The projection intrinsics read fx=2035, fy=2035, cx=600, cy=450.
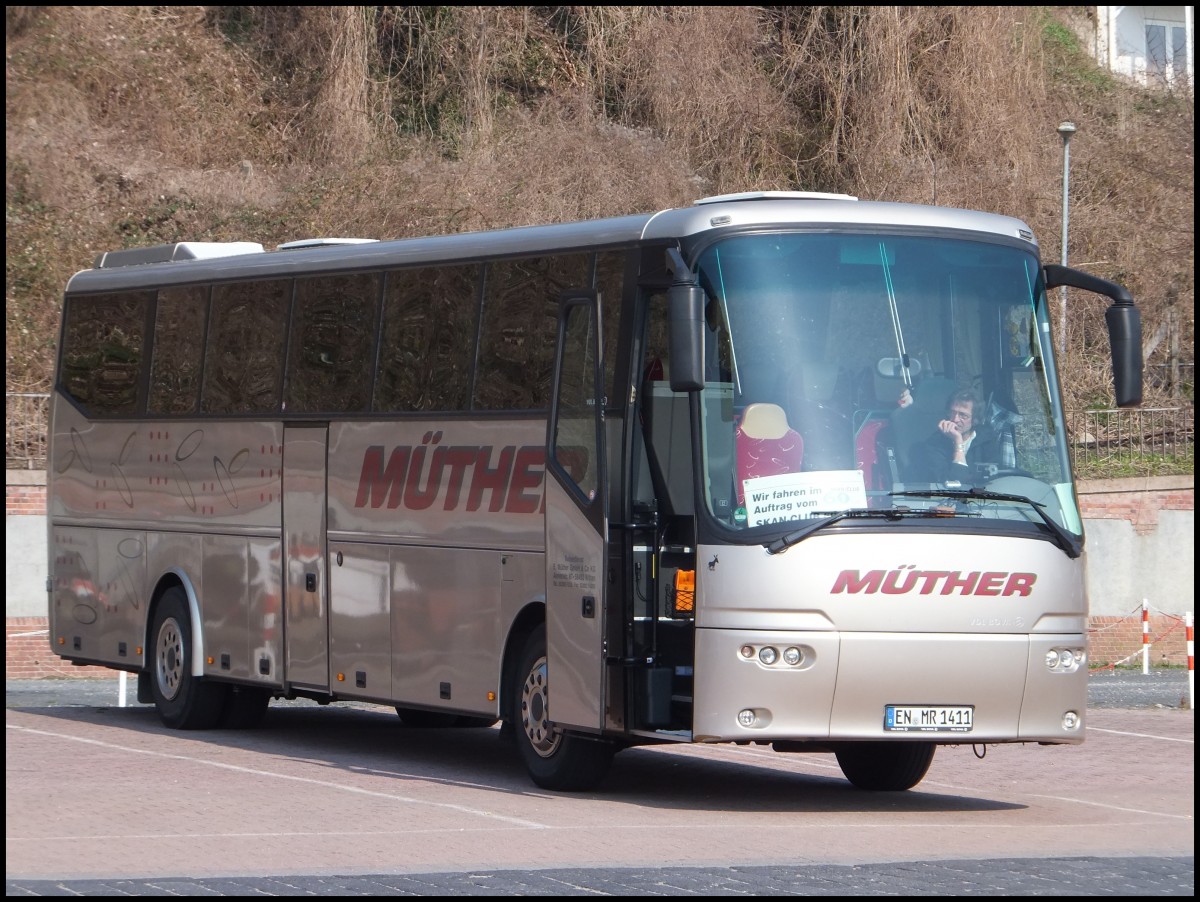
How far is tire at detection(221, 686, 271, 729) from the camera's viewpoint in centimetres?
1756

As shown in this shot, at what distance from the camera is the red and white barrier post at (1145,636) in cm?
2752

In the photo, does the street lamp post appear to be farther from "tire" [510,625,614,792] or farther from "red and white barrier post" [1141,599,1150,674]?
"tire" [510,625,614,792]

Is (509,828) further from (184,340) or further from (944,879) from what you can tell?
(184,340)

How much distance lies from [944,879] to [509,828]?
2.79 m

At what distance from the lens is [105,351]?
60.8 feet

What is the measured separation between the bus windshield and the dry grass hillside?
70.4ft

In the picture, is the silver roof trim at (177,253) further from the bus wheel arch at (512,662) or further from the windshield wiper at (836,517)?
the windshield wiper at (836,517)

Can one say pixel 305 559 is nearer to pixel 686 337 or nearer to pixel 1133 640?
pixel 686 337

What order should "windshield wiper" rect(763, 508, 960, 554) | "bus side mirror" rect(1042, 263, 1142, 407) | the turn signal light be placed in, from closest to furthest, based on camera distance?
"windshield wiper" rect(763, 508, 960, 554) < the turn signal light < "bus side mirror" rect(1042, 263, 1142, 407)

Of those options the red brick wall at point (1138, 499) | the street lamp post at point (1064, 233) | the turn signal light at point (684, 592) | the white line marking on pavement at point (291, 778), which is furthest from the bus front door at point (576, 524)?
the street lamp post at point (1064, 233)

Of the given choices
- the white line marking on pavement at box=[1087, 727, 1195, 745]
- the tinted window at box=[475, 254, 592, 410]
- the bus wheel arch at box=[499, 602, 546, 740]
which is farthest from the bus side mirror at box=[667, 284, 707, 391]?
the white line marking on pavement at box=[1087, 727, 1195, 745]

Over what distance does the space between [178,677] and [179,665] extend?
0.11 m

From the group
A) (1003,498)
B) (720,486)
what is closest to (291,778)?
(720,486)

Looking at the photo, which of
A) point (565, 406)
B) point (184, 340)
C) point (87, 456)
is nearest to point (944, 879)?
point (565, 406)
